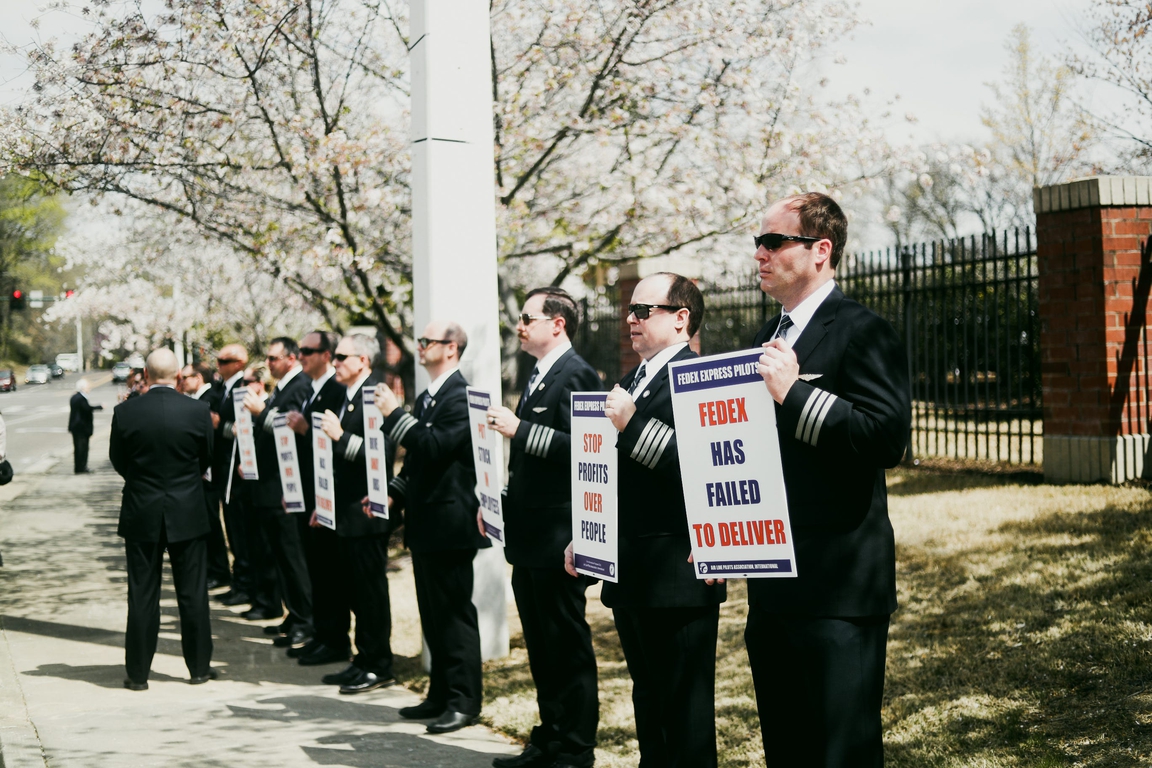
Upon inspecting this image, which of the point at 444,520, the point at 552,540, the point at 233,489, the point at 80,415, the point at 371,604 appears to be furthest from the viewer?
the point at 80,415

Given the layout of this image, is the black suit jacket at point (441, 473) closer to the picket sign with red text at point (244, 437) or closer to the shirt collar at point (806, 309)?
the picket sign with red text at point (244, 437)

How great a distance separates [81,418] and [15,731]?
14.6 meters

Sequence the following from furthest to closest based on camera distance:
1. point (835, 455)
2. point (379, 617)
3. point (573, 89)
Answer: point (573, 89)
point (379, 617)
point (835, 455)

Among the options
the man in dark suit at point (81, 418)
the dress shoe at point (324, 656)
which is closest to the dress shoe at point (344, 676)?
the dress shoe at point (324, 656)

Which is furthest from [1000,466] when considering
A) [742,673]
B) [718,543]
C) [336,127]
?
[718,543]

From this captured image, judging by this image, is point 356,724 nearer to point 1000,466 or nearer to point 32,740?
point 32,740

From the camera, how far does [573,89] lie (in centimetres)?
1115

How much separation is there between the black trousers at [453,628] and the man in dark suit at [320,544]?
1690 mm

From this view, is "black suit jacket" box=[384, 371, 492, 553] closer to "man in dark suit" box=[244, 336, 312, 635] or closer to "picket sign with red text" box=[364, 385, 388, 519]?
"picket sign with red text" box=[364, 385, 388, 519]

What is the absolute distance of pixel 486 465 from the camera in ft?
19.5

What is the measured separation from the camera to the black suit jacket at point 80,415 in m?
19.0

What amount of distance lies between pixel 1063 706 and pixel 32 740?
5.48m

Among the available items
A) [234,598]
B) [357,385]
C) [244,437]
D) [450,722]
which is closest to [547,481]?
[450,722]

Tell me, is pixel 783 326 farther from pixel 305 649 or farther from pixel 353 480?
pixel 305 649
